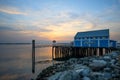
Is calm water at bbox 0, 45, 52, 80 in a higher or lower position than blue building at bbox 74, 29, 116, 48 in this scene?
lower

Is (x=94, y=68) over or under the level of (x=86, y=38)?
under

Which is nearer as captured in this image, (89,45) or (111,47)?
(111,47)

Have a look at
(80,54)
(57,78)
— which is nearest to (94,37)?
(80,54)

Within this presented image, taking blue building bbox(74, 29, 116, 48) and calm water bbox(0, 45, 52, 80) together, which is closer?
calm water bbox(0, 45, 52, 80)

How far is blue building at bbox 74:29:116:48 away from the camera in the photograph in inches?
1321

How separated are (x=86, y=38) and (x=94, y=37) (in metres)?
2.38

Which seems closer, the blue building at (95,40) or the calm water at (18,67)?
the calm water at (18,67)

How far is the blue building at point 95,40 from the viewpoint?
33.6 meters

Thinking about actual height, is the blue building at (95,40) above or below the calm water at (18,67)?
above

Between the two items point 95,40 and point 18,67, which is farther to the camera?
point 95,40

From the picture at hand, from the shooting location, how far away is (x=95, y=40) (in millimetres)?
35281

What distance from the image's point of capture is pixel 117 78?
10297 millimetres

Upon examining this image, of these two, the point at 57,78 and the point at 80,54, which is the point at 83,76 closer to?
the point at 57,78

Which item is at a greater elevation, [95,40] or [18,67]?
[95,40]
